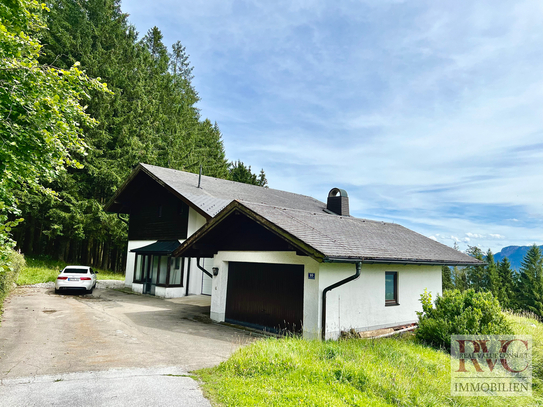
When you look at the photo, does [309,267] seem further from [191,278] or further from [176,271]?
[191,278]

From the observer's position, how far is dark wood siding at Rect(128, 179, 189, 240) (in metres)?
20.5

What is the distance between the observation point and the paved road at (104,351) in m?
5.52

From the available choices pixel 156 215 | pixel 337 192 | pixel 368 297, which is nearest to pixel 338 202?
pixel 337 192

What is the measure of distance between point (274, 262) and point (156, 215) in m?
13.1

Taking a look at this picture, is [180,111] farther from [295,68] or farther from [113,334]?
[113,334]

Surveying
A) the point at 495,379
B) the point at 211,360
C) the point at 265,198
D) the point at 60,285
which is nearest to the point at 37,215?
the point at 60,285

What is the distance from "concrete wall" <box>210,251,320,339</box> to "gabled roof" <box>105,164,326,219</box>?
15.3ft

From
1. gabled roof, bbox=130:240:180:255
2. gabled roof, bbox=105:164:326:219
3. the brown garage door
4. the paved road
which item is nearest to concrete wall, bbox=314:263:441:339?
the brown garage door

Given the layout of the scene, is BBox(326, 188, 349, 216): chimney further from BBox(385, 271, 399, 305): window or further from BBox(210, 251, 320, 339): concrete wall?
BBox(210, 251, 320, 339): concrete wall

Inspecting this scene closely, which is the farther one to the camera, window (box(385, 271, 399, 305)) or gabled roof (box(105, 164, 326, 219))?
gabled roof (box(105, 164, 326, 219))

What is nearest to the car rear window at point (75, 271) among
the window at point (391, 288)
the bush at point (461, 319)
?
the window at point (391, 288)

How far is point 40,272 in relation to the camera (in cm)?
2241

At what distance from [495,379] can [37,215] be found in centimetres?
2809

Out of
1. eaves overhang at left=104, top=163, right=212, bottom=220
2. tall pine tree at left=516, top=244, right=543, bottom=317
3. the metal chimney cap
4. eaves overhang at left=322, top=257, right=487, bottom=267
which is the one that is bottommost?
tall pine tree at left=516, top=244, right=543, bottom=317
